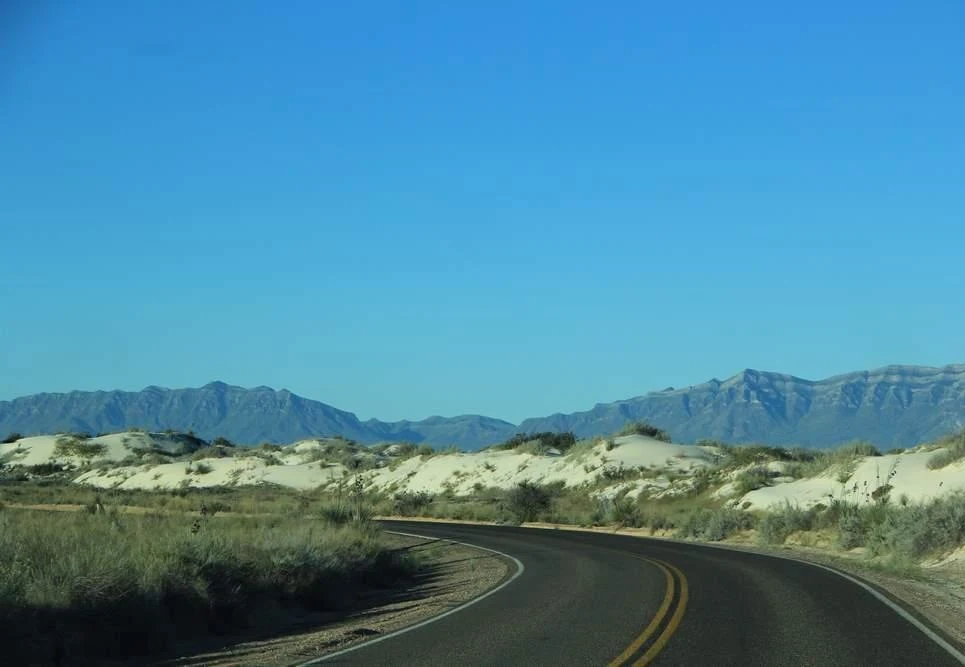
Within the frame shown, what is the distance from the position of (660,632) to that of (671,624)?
2.45 feet

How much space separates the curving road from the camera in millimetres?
12820

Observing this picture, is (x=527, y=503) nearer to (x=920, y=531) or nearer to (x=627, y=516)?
(x=627, y=516)

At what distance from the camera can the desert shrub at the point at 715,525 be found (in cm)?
3706

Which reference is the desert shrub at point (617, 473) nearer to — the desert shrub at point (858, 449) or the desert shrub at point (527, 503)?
the desert shrub at point (527, 503)

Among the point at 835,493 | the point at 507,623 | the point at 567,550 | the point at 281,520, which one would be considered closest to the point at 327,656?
the point at 507,623

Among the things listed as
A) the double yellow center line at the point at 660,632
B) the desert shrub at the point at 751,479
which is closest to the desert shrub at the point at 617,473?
the desert shrub at the point at 751,479

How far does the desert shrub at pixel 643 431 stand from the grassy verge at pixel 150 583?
2000 inches

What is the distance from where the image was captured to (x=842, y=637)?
14.1 metres

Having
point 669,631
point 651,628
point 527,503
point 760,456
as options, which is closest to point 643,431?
point 760,456

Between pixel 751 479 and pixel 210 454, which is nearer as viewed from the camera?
pixel 751 479

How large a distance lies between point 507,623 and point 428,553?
17.5 meters

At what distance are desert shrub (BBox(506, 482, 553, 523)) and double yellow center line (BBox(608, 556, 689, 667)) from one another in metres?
30.3

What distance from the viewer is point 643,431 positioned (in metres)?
77.2

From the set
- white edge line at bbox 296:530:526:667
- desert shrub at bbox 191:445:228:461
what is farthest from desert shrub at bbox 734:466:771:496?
desert shrub at bbox 191:445:228:461
